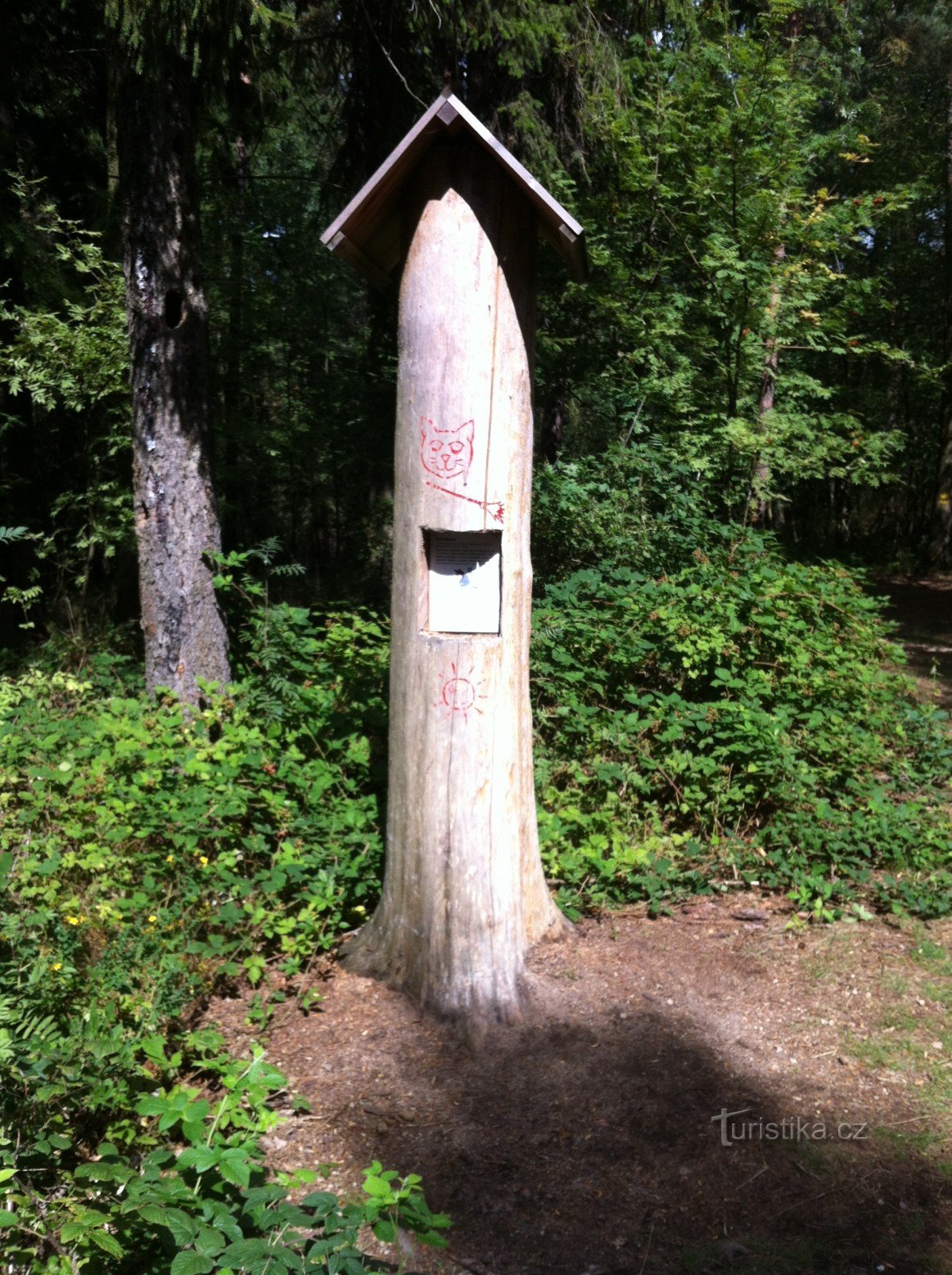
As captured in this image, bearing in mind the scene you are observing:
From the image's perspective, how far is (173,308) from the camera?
5.97 m

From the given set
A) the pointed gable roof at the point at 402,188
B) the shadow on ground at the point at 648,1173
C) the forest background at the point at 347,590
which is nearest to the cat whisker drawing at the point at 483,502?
the pointed gable roof at the point at 402,188

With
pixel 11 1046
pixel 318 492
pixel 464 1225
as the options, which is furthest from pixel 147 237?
pixel 318 492

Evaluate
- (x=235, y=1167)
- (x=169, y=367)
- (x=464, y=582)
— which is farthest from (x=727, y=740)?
(x=169, y=367)

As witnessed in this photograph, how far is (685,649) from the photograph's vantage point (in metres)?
5.82

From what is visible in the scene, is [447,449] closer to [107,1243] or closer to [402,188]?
[402,188]

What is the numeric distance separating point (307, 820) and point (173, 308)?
331 cm

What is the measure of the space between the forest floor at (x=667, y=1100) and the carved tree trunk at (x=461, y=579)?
0.35m

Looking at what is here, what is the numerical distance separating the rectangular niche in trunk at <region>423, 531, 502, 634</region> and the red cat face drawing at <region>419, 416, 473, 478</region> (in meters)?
0.26

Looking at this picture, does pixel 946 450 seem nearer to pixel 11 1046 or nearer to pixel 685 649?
pixel 685 649

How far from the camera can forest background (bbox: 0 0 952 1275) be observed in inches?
128

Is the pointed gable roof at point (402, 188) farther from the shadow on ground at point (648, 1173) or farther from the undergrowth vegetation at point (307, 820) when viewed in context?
the shadow on ground at point (648, 1173)

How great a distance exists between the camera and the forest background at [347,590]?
10.6ft

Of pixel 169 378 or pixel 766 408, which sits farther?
pixel 766 408

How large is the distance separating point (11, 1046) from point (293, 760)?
2.41 meters
